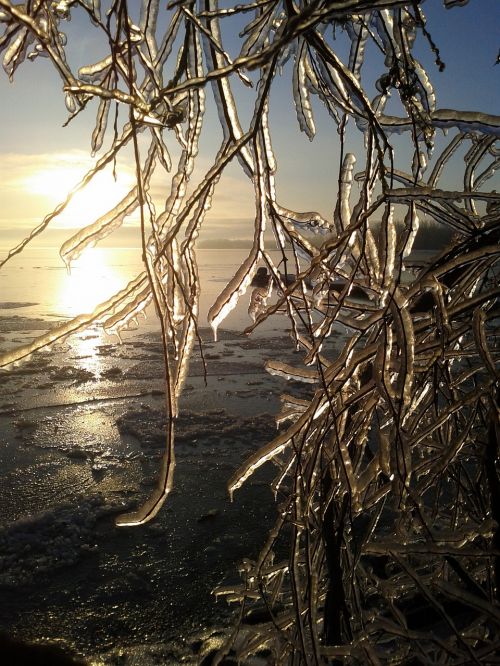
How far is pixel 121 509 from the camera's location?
5.60 meters

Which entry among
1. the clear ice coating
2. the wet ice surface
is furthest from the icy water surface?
the clear ice coating

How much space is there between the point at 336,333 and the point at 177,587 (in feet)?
41.3

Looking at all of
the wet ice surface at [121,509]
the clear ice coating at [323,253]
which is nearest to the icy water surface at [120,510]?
the wet ice surface at [121,509]

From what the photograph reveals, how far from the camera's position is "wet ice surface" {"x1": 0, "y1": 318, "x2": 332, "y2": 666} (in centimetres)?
406

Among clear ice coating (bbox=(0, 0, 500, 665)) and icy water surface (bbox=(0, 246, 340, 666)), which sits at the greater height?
clear ice coating (bbox=(0, 0, 500, 665))

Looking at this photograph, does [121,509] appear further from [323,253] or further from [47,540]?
[323,253]

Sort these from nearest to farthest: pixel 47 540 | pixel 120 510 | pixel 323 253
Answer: pixel 323 253 → pixel 47 540 → pixel 120 510

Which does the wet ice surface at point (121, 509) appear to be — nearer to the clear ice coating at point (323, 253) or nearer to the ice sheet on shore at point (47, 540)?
the ice sheet on shore at point (47, 540)

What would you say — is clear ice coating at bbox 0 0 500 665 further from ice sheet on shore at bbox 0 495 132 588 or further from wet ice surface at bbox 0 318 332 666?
ice sheet on shore at bbox 0 495 132 588

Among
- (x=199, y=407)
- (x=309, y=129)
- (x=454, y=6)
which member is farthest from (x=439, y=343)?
(x=199, y=407)

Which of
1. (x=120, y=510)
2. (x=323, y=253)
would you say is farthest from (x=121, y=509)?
(x=323, y=253)

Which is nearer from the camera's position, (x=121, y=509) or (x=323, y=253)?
(x=323, y=253)

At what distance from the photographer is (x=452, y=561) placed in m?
1.31

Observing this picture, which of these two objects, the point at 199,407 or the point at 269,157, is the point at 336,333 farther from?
the point at 269,157
